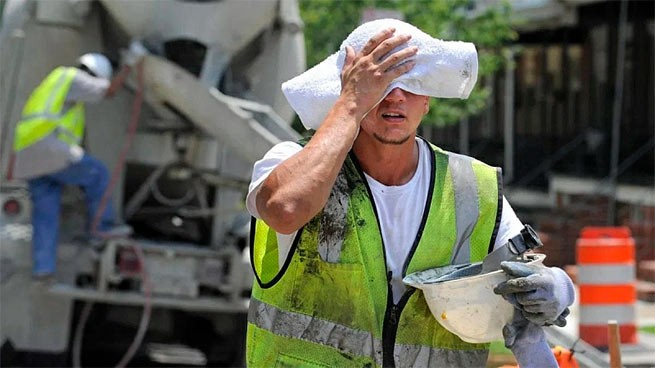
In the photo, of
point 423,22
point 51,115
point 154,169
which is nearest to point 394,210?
point 51,115

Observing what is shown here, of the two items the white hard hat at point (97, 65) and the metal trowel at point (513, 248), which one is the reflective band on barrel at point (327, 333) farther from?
the white hard hat at point (97, 65)

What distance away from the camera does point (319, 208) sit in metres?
2.96

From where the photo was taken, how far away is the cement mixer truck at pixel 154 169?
7.62 metres

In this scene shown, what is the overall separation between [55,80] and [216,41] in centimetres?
104

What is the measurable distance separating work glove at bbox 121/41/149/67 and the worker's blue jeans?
0.62m

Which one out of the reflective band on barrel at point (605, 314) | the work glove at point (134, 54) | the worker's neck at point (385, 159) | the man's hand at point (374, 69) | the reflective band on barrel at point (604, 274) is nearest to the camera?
the man's hand at point (374, 69)

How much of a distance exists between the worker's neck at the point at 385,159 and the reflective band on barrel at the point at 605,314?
6.22m

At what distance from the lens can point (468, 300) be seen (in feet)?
10.1

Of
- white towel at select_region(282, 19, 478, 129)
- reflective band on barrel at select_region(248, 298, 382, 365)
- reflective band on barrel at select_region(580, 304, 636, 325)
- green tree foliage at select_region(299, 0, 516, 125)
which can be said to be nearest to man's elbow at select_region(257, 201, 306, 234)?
reflective band on barrel at select_region(248, 298, 382, 365)

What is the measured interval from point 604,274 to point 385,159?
641 cm

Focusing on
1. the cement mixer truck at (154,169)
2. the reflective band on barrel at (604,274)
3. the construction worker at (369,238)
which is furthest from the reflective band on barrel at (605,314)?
the construction worker at (369,238)

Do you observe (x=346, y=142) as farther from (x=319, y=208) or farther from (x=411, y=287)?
(x=411, y=287)

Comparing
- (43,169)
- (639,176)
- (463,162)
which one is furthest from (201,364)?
(639,176)

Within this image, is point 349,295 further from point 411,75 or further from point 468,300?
point 411,75
